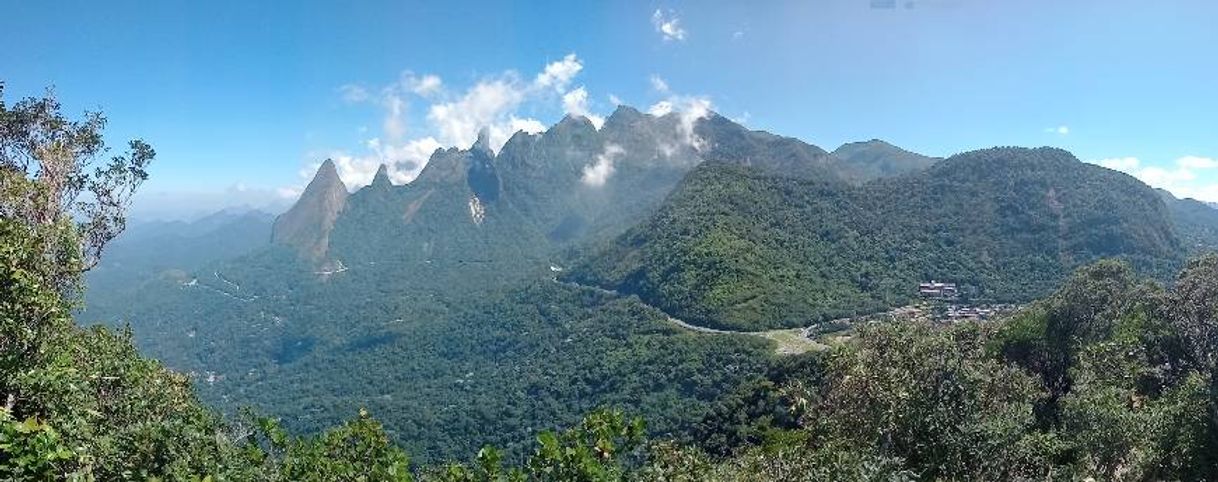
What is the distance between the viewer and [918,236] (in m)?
151

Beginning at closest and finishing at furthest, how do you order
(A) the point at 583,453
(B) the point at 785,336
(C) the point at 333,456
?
1. (A) the point at 583,453
2. (C) the point at 333,456
3. (B) the point at 785,336

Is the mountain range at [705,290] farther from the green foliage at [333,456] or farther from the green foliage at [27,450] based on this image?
the green foliage at [27,450]

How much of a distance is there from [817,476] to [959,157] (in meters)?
196

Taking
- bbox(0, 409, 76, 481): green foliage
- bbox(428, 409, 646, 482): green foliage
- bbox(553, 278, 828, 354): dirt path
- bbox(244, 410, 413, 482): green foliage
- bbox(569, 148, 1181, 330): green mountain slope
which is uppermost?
bbox(569, 148, 1181, 330): green mountain slope

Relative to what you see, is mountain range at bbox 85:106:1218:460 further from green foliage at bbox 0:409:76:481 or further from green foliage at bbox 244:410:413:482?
green foliage at bbox 0:409:76:481

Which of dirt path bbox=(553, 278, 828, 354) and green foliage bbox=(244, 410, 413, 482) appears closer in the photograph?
green foliage bbox=(244, 410, 413, 482)

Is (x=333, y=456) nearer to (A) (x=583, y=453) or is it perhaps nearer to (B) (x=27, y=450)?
(B) (x=27, y=450)

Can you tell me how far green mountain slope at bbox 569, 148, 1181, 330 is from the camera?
123 metres

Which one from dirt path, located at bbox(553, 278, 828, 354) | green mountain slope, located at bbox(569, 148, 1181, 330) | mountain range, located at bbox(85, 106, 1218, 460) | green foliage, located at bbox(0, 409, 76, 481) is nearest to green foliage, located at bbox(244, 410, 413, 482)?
green foliage, located at bbox(0, 409, 76, 481)

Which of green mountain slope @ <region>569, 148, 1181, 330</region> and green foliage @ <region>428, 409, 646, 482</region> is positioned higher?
green mountain slope @ <region>569, 148, 1181, 330</region>

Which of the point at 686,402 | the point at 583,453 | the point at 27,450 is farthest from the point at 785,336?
the point at 27,450

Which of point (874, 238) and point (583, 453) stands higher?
point (874, 238)

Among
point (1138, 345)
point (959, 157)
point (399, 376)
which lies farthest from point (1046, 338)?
point (959, 157)

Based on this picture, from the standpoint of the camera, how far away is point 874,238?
15150 cm
